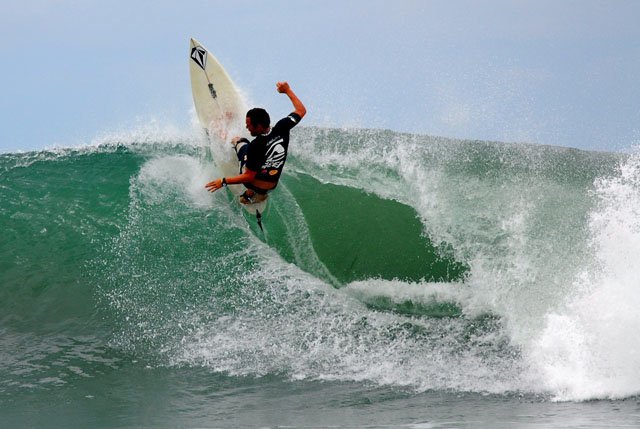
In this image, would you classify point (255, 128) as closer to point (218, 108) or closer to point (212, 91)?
point (218, 108)

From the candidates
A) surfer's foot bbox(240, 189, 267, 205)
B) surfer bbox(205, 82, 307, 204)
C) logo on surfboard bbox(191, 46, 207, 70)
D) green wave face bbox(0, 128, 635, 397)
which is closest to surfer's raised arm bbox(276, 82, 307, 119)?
surfer bbox(205, 82, 307, 204)

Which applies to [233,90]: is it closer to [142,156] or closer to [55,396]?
[142,156]

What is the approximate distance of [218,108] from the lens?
7258mm

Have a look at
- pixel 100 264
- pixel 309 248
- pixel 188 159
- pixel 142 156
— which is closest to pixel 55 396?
pixel 100 264

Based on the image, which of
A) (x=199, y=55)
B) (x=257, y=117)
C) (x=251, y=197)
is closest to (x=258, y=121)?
(x=257, y=117)

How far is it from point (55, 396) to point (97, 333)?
131 cm

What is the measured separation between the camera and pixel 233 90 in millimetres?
7328

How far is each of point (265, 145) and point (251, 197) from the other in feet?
3.01

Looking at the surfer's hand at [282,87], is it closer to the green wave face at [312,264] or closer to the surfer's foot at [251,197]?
the surfer's foot at [251,197]

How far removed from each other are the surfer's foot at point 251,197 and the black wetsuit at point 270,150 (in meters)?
0.49

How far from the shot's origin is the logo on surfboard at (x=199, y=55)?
751 centimetres

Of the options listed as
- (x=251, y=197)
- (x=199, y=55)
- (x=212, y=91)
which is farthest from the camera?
(x=199, y=55)

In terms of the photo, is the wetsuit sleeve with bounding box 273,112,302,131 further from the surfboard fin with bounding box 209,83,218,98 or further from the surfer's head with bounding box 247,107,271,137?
the surfboard fin with bounding box 209,83,218,98

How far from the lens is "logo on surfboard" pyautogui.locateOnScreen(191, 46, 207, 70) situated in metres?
7.51
